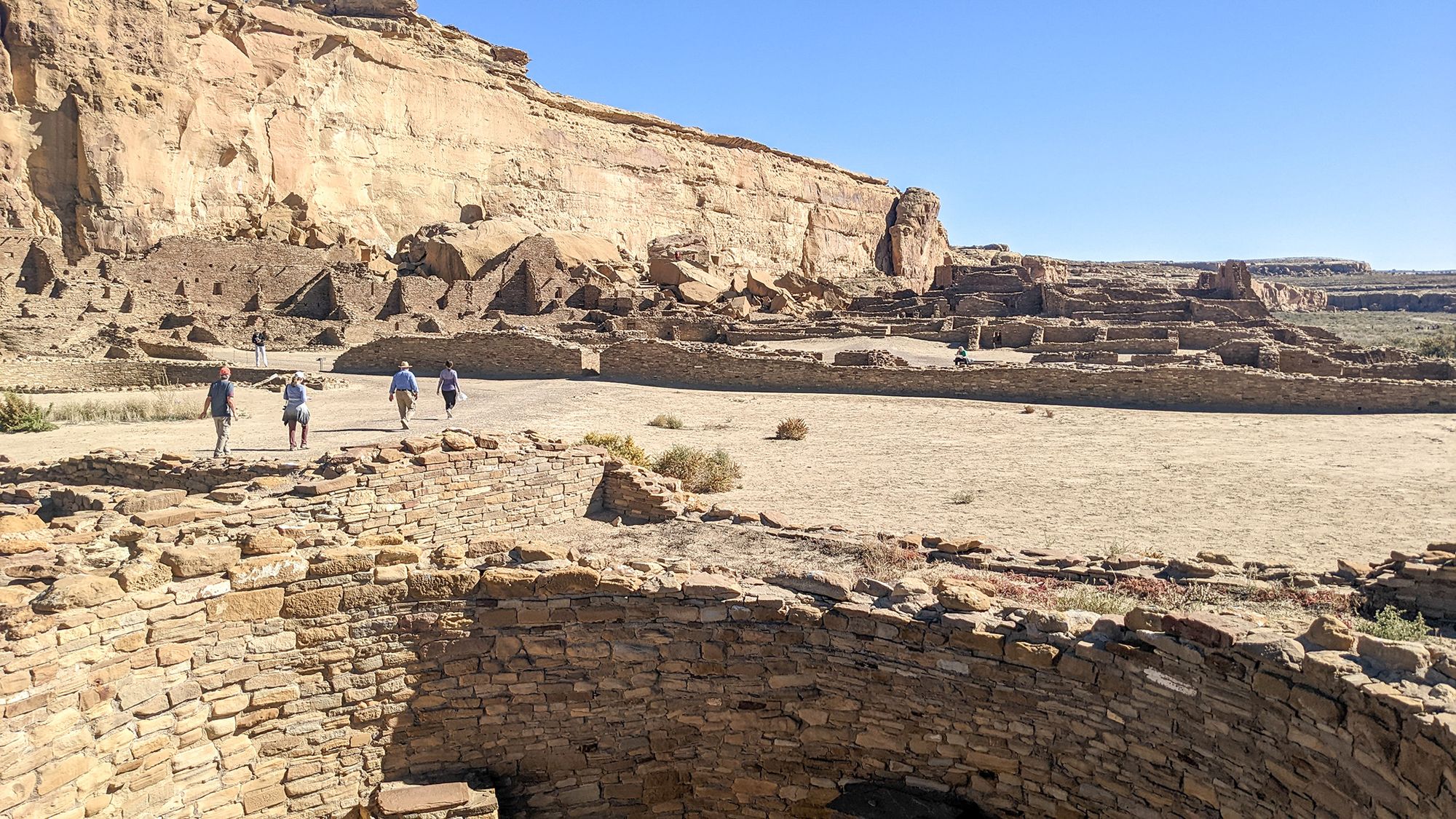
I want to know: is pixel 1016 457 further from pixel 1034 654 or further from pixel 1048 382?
pixel 1034 654

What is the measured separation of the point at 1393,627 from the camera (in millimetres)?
5113

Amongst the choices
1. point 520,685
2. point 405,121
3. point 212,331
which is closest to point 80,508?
point 520,685

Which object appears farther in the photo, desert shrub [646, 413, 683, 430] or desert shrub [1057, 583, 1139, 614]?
desert shrub [646, 413, 683, 430]

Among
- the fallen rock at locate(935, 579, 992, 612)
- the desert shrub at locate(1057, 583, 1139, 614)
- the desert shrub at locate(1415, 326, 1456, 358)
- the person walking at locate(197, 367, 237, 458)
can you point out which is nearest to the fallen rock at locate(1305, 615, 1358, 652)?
the desert shrub at locate(1057, 583, 1139, 614)

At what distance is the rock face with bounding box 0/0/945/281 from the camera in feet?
121

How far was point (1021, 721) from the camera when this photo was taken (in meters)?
4.60

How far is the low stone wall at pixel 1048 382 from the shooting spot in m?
17.3

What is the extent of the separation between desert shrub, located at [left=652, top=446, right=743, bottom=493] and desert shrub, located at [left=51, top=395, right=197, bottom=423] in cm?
952

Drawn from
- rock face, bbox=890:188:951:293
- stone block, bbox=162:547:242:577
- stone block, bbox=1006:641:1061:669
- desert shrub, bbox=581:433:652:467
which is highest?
rock face, bbox=890:188:951:293

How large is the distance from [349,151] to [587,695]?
51.7 m

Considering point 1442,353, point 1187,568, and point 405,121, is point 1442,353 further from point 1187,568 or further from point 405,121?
point 405,121

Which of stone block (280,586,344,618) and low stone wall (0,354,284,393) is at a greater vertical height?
stone block (280,586,344,618)

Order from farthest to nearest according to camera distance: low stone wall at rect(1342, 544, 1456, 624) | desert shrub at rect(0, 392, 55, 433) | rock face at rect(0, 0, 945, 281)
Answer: rock face at rect(0, 0, 945, 281), desert shrub at rect(0, 392, 55, 433), low stone wall at rect(1342, 544, 1456, 624)

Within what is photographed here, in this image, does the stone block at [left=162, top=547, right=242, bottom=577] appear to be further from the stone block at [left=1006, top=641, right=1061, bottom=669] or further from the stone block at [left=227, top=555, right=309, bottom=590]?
the stone block at [left=1006, top=641, right=1061, bottom=669]
